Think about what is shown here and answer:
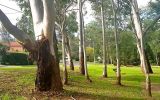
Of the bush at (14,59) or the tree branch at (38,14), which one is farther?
the bush at (14,59)

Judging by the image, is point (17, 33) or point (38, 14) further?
point (38, 14)

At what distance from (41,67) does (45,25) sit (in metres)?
1.88

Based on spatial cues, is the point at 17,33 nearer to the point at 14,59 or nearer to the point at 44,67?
the point at 44,67

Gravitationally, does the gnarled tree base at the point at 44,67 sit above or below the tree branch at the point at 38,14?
below

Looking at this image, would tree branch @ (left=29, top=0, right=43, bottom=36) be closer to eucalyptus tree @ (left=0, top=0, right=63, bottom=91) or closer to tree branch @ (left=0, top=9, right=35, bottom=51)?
eucalyptus tree @ (left=0, top=0, right=63, bottom=91)

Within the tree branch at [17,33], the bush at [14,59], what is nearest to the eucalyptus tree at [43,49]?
the tree branch at [17,33]

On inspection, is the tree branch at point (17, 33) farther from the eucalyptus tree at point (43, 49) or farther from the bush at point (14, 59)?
the bush at point (14, 59)

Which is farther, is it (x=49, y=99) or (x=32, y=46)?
(x=32, y=46)

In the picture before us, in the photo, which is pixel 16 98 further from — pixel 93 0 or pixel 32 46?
pixel 93 0

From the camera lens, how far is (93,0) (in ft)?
109

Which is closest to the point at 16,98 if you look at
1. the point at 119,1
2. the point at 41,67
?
the point at 41,67

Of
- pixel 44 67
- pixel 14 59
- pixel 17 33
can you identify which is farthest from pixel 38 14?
pixel 14 59

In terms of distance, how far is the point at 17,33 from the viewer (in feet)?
51.6

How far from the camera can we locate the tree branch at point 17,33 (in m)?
15.0
